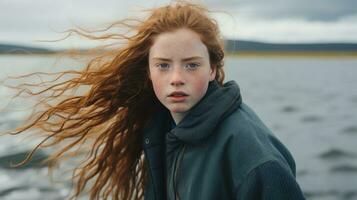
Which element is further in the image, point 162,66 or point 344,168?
point 344,168

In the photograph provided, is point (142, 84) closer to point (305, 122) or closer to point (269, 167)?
point (269, 167)

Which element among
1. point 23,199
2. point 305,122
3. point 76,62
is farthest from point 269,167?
point 305,122

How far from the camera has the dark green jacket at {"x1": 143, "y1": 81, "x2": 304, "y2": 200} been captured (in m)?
2.52

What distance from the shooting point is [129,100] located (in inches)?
139

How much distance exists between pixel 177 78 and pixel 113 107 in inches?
33.6

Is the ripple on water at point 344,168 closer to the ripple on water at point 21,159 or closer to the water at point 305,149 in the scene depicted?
the water at point 305,149

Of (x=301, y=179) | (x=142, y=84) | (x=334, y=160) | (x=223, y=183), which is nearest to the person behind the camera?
(x=223, y=183)

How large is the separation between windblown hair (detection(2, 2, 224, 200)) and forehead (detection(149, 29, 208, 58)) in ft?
0.61

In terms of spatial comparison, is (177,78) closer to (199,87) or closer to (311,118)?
(199,87)

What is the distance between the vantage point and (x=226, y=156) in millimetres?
2678

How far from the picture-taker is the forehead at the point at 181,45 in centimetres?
286

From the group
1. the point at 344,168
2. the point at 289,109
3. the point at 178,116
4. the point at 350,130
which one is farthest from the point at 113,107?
the point at 289,109

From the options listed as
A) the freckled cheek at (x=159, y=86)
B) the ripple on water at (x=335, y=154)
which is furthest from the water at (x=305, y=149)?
the freckled cheek at (x=159, y=86)

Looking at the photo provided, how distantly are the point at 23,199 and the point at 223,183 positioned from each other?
481 centimetres
